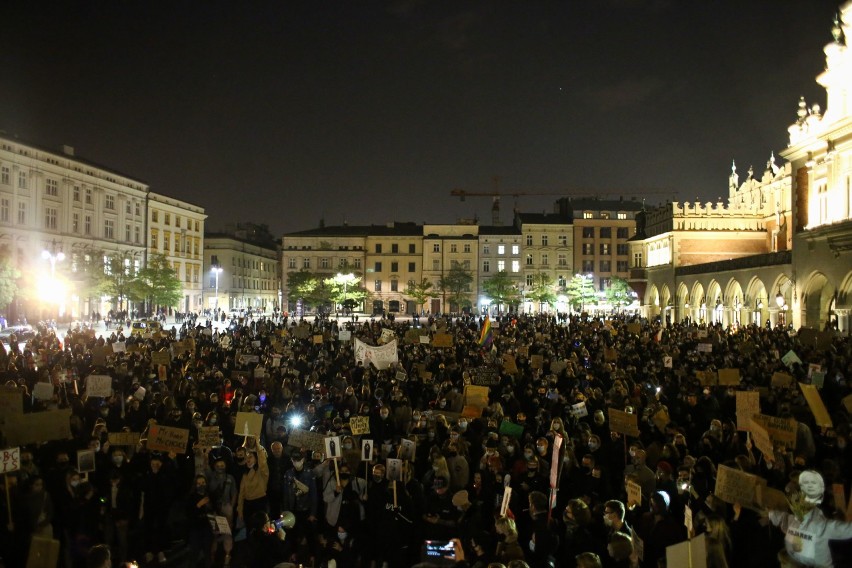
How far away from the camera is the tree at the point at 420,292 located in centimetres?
8288

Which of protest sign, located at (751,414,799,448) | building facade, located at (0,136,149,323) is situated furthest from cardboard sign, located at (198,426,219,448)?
building facade, located at (0,136,149,323)

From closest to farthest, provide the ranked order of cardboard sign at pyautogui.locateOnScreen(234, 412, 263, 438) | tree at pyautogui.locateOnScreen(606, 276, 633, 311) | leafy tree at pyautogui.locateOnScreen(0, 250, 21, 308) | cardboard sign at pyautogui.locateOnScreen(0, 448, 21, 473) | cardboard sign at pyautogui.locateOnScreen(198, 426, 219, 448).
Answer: cardboard sign at pyautogui.locateOnScreen(0, 448, 21, 473) < cardboard sign at pyautogui.locateOnScreen(198, 426, 219, 448) < cardboard sign at pyautogui.locateOnScreen(234, 412, 263, 438) < leafy tree at pyautogui.locateOnScreen(0, 250, 21, 308) < tree at pyautogui.locateOnScreen(606, 276, 633, 311)

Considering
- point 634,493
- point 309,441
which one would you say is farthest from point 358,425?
point 634,493

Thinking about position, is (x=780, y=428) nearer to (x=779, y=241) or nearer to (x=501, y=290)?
(x=779, y=241)

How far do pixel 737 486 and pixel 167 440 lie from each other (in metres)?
7.34

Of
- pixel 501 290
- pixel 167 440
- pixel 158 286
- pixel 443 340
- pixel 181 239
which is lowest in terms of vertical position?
pixel 167 440

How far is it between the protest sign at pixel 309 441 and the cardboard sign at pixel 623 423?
437 centimetres

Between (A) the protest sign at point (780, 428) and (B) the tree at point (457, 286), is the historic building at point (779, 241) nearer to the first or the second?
(A) the protest sign at point (780, 428)

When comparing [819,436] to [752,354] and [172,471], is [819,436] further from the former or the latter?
[172,471]

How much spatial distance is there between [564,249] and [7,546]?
8729cm

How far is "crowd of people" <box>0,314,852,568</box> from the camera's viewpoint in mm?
6797

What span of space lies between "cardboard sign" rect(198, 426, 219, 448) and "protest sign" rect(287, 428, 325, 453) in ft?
3.88

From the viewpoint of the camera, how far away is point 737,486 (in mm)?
7164

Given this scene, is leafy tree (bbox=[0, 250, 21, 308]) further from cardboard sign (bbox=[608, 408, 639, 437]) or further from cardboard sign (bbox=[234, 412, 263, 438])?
cardboard sign (bbox=[608, 408, 639, 437])
